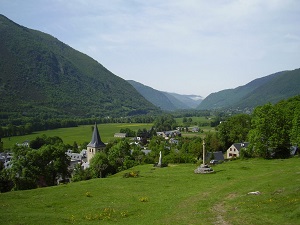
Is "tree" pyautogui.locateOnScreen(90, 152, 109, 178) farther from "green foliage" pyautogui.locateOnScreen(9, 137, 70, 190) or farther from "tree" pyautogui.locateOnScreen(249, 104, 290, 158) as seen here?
"tree" pyautogui.locateOnScreen(249, 104, 290, 158)

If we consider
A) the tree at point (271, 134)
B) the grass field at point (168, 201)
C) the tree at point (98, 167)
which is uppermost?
the tree at point (271, 134)

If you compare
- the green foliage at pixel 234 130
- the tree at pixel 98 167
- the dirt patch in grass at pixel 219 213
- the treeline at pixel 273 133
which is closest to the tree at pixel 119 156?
the tree at pixel 98 167

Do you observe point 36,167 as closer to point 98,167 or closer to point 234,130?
point 98,167

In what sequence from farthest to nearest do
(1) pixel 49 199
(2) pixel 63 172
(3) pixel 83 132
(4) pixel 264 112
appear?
(3) pixel 83 132 < (2) pixel 63 172 < (4) pixel 264 112 < (1) pixel 49 199

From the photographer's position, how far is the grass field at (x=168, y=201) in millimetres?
22203

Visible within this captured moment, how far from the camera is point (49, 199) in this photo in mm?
31922

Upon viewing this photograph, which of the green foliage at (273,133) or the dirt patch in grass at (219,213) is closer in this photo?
the dirt patch in grass at (219,213)

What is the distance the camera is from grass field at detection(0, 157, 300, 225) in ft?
72.8

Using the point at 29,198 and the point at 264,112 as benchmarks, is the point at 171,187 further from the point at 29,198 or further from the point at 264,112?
the point at 264,112

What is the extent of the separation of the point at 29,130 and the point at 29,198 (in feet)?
497

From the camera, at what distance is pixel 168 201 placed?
28.6 meters

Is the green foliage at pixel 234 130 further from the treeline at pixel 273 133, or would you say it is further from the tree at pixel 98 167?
the tree at pixel 98 167

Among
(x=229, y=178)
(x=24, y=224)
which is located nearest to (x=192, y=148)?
(x=229, y=178)

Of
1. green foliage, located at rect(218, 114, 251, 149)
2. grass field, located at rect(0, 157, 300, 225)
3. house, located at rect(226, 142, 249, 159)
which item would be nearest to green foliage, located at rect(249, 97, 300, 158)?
grass field, located at rect(0, 157, 300, 225)
